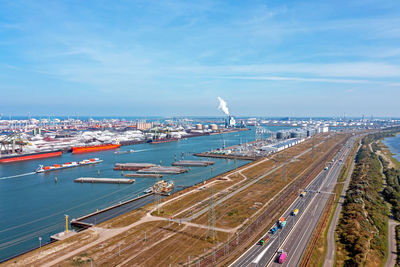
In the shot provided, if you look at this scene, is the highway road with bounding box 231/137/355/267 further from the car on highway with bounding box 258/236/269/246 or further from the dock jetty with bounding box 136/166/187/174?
the dock jetty with bounding box 136/166/187/174

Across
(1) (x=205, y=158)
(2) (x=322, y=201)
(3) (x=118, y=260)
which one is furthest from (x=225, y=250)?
(1) (x=205, y=158)

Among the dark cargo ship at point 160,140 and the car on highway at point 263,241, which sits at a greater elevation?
the dark cargo ship at point 160,140

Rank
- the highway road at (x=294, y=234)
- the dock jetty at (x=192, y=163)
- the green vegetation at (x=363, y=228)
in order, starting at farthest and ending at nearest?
1. the dock jetty at (x=192, y=163)
2. the green vegetation at (x=363, y=228)
3. the highway road at (x=294, y=234)

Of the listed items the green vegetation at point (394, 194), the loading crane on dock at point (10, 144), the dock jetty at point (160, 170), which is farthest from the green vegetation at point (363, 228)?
the loading crane on dock at point (10, 144)

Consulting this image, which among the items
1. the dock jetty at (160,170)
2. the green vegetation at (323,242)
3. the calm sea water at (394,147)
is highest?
the calm sea water at (394,147)

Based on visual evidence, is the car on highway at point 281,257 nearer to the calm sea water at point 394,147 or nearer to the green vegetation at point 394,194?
the green vegetation at point 394,194

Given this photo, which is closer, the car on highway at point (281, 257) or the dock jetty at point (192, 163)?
the car on highway at point (281, 257)
